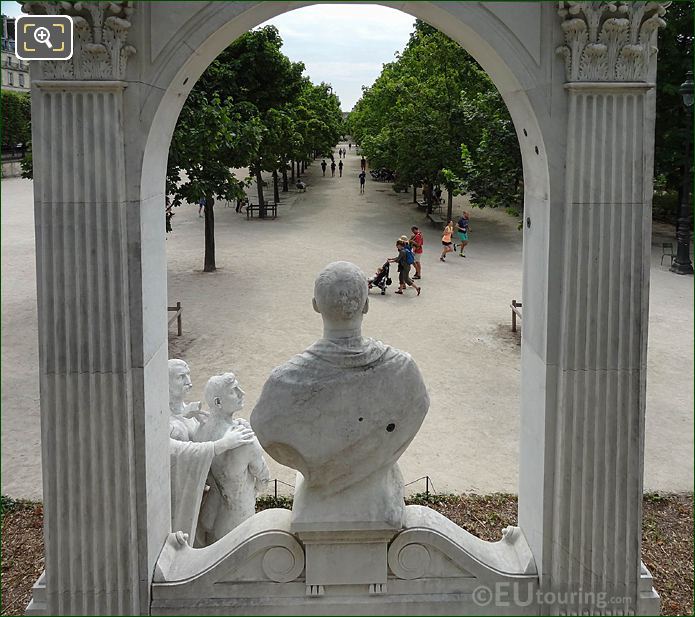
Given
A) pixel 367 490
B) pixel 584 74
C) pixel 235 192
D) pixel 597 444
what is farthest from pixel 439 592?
pixel 235 192

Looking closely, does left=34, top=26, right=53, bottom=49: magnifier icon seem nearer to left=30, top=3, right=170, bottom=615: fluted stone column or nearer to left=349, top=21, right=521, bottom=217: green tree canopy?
left=30, top=3, right=170, bottom=615: fluted stone column

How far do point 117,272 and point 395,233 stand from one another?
2594cm

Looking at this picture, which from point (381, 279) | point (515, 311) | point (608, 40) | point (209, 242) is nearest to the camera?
point (608, 40)

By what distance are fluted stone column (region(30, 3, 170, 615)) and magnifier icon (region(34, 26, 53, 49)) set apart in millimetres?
108

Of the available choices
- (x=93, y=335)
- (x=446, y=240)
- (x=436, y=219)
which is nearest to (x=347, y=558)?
(x=93, y=335)

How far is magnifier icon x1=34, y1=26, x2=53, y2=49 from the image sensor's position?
13.0ft

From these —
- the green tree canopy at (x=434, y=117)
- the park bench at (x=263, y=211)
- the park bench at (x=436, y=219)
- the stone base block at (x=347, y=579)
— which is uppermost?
the green tree canopy at (x=434, y=117)

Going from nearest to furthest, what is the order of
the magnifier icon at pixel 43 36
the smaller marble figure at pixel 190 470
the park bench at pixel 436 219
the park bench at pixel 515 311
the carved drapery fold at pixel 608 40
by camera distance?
the magnifier icon at pixel 43 36
the carved drapery fold at pixel 608 40
the smaller marble figure at pixel 190 470
the park bench at pixel 515 311
the park bench at pixel 436 219

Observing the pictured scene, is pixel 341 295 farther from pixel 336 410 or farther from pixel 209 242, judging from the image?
pixel 209 242

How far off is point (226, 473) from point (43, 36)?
322 cm

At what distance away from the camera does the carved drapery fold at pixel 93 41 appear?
402 cm

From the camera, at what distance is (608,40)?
415 centimetres

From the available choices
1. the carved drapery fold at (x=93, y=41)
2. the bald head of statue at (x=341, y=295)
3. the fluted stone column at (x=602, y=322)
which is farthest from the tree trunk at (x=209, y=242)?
the fluted stone column at (x=602, y=322)

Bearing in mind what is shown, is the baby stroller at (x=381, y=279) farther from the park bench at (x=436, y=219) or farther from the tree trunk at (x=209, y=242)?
the park bench at (x=436, y=219)
